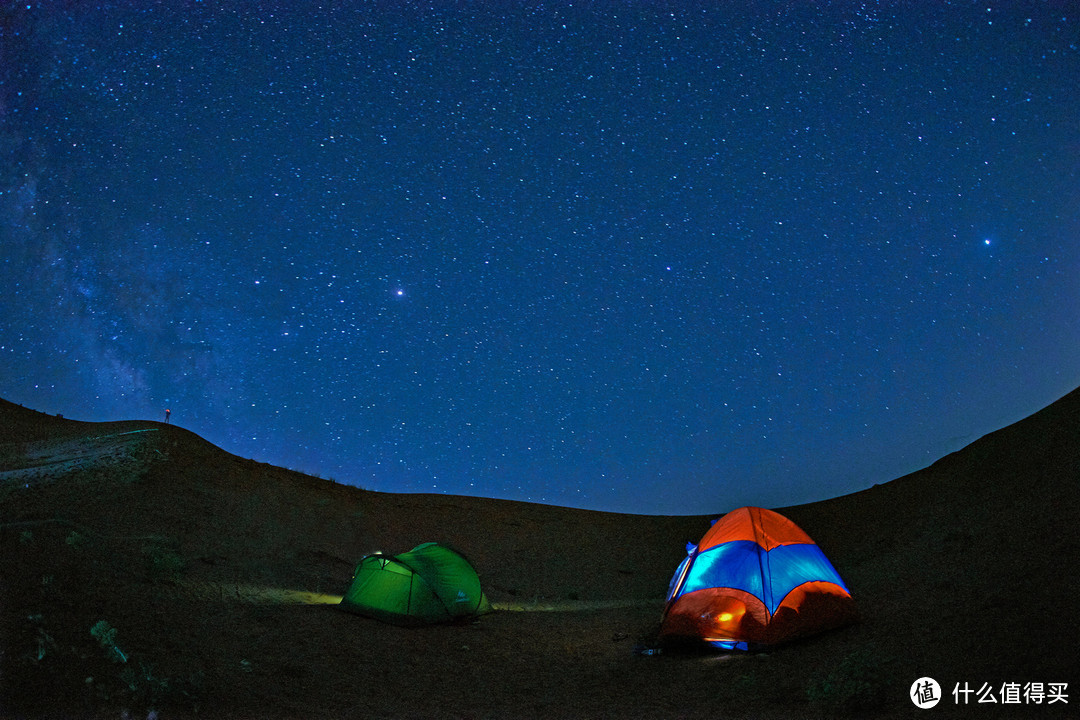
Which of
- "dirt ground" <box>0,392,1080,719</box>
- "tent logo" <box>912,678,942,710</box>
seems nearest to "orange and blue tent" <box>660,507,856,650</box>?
"dirt ground" <box>0,392,1080,719</box>

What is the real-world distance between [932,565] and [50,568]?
695 inches

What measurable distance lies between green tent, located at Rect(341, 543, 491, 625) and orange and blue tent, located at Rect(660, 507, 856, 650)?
539 centimetres

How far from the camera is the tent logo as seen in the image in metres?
6.70

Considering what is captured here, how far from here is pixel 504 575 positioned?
21688mm

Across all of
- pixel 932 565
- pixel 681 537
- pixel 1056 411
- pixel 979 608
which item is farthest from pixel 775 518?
pixel 681 537

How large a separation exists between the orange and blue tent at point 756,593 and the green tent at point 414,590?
5387 mm

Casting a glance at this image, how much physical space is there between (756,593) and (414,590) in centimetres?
765

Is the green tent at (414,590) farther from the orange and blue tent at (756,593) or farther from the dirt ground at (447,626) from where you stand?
the orange and blue tent at (756,593)

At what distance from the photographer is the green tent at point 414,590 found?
13.6m

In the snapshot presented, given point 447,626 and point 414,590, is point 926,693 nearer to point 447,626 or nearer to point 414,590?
point 447,626
